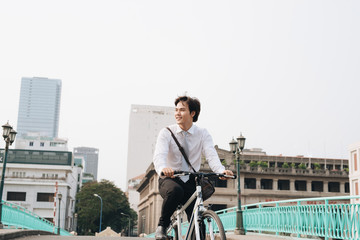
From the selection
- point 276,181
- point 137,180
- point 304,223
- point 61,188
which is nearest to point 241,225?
point 304,223

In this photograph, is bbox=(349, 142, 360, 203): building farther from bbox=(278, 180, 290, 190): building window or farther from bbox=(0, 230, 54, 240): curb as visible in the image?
bbox=(0, 230, 54, 240): curb

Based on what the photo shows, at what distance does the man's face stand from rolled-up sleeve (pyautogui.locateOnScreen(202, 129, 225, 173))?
0.78 feet

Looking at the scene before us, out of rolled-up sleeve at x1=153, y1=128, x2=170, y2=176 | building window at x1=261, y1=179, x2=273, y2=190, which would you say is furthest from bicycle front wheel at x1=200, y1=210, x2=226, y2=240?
building window at x1=261, y1=179, x2=273, y2=190

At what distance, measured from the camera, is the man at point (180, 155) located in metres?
4.29

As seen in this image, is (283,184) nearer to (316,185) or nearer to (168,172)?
(316,185)

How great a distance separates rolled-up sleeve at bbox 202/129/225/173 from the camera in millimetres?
4431

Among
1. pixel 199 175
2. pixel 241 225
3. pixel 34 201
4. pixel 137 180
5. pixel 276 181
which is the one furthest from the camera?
pixel 137 180

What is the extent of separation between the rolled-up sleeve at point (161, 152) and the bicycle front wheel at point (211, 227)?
677 millimetres

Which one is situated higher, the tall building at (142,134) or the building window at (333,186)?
the tall building at (142,134)

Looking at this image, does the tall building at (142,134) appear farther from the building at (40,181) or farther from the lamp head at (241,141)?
the lamp head at (241,141)

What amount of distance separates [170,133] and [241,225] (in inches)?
466

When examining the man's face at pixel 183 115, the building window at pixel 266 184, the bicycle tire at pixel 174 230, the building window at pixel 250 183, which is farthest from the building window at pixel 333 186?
the man's face at pixel 183 115

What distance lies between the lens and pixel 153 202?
54750mm

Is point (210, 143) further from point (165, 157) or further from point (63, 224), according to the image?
point (63, 224)
